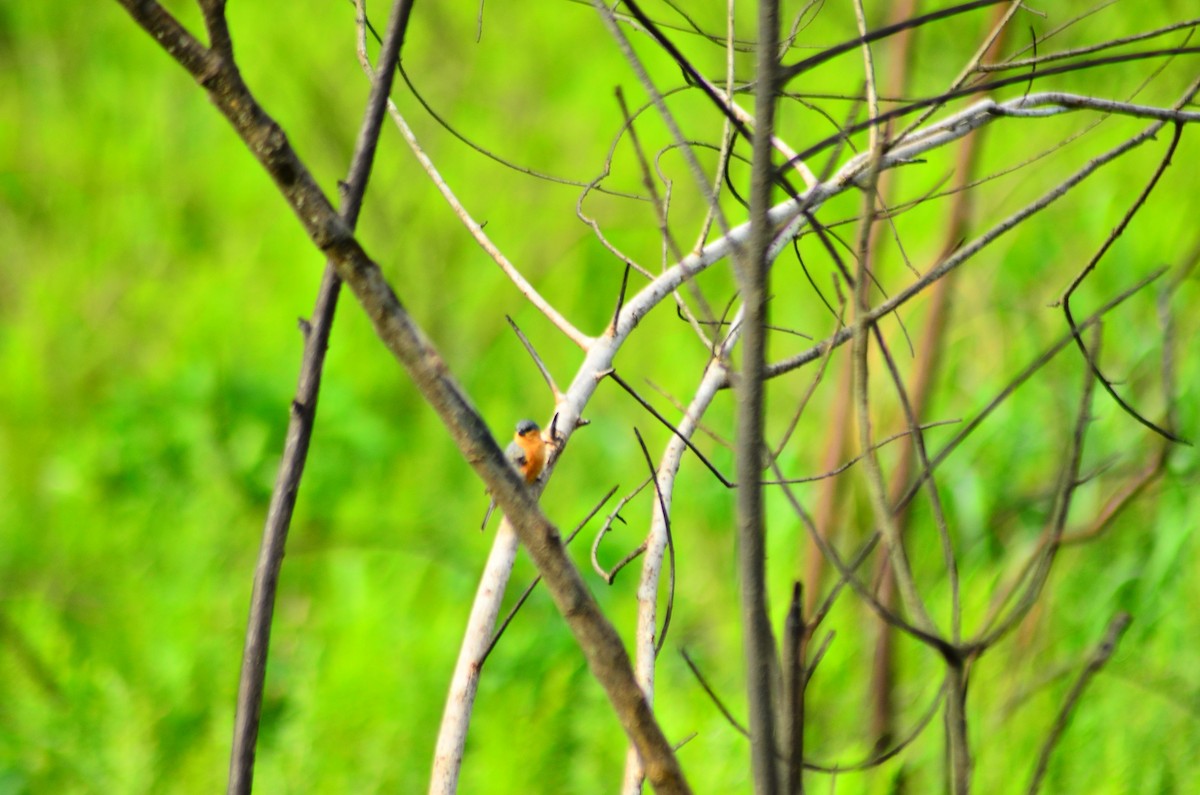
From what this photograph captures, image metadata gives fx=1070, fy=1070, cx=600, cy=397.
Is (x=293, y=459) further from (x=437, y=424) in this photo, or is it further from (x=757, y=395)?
(x=437, y=424)

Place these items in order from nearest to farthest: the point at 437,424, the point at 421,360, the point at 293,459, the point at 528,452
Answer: the point at 421,360 → the point at 293,459 → the point at 528,452 → the point at 437,424

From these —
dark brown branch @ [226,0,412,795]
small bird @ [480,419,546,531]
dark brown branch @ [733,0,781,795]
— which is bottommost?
dark brown branch @ [733,0,781,795]

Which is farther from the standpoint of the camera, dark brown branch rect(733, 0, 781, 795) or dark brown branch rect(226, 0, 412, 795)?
dark brown branch rect(226, 0, 412, 795)

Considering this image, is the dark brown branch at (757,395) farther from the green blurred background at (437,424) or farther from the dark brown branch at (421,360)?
the green blurred background at (437,424)

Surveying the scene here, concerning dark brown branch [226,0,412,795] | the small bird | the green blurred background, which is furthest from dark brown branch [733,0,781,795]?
the small bird

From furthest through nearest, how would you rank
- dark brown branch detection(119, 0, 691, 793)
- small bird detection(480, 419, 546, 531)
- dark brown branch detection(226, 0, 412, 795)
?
small bird detection(480, 419, 546, 531), dark brown branch detection(226, 0, 412, 795), dark brown branch detection(119, 0, 691, 793)

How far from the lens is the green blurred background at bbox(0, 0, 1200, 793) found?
73.9 inches

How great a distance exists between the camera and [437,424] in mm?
2828

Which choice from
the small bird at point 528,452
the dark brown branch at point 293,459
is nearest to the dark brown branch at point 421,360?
the dark brown branch at point 293,459

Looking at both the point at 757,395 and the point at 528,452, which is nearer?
the point at 757,395

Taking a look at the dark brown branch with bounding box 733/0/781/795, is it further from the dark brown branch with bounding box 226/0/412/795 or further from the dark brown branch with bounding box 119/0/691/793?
the dark brown branch with bounding box 226/0/412/795

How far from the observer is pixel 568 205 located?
3246mm

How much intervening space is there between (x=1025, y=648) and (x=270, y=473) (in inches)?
71.0

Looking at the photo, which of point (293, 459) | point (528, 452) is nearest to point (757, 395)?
point (293, 459)
